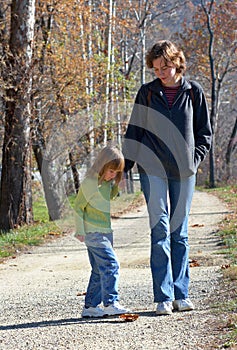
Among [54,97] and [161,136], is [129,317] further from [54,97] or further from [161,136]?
[54,97]

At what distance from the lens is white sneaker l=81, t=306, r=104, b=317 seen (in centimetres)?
657

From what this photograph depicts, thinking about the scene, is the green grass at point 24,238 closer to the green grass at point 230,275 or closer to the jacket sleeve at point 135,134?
the green grass at point 230,275

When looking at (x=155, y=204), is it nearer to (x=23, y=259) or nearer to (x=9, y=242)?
(x=23, y=259)

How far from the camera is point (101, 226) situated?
258 inches

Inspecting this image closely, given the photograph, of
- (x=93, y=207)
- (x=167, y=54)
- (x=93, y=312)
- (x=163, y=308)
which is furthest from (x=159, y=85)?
(x=93, y=312)

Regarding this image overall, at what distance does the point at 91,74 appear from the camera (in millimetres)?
25234

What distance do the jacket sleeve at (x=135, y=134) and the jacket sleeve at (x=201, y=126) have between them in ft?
1.49

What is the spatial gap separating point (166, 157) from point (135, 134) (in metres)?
0.32

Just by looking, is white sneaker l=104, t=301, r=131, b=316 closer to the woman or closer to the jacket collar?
the woman

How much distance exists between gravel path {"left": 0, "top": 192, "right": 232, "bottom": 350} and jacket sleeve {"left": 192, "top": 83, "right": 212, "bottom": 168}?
1.32m

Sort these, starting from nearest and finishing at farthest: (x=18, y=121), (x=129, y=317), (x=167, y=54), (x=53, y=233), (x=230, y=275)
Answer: (x=129, y=317) → (x=167, y=54) → (x=230, y=275) → (x=53, y=233) → (x=18, y=121)

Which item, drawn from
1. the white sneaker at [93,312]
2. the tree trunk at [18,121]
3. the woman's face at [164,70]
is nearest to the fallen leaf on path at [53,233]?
the tree trunk at [18,121]

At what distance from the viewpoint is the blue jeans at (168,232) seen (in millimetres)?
6512

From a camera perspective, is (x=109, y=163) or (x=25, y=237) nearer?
(x=109, y=163)
